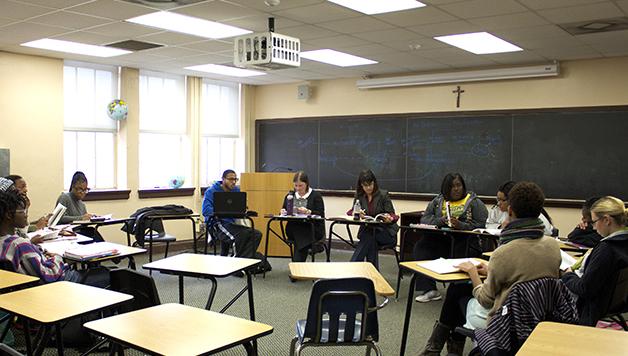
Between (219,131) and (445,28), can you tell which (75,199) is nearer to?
(219,131)

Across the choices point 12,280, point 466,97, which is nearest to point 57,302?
point 12,280

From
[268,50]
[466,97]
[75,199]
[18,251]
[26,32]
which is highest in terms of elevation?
[26,32]

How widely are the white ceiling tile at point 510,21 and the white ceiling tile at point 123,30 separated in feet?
10.4

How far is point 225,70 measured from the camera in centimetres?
832

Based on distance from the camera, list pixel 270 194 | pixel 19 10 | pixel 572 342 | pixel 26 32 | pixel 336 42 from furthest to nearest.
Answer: pixel 270 194, pixel 336 42, pixel 26 32, pixel 19 10, pixel 572 342

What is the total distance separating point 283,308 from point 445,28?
122 inches

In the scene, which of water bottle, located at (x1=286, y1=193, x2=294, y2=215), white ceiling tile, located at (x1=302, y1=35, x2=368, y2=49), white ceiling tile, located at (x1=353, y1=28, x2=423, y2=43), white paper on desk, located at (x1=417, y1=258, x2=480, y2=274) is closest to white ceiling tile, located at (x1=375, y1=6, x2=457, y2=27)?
white ceiling tile, located at (x1=353, y1=28, x2=423, y2=43)

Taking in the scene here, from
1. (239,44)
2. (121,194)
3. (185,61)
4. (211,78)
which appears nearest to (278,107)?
(211,78)

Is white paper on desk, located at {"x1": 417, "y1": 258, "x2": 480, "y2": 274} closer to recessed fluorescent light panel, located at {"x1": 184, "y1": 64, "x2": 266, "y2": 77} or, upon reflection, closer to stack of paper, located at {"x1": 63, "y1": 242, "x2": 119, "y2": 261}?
stack of paper, located at {"x1": 63, "y1": 242, "x2": 119, "y2": 261}

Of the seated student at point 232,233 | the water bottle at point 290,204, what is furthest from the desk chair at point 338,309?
the water bottle at point 290,204

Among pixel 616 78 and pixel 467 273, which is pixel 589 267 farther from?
pixel 616 78

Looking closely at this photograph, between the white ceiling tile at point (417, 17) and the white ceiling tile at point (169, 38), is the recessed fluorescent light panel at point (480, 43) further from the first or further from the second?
the white ceiling tile at point (169, 38)

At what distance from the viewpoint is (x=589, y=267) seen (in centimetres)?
307

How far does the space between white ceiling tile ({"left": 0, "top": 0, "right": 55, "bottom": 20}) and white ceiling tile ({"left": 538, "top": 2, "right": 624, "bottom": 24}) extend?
4324 mm
